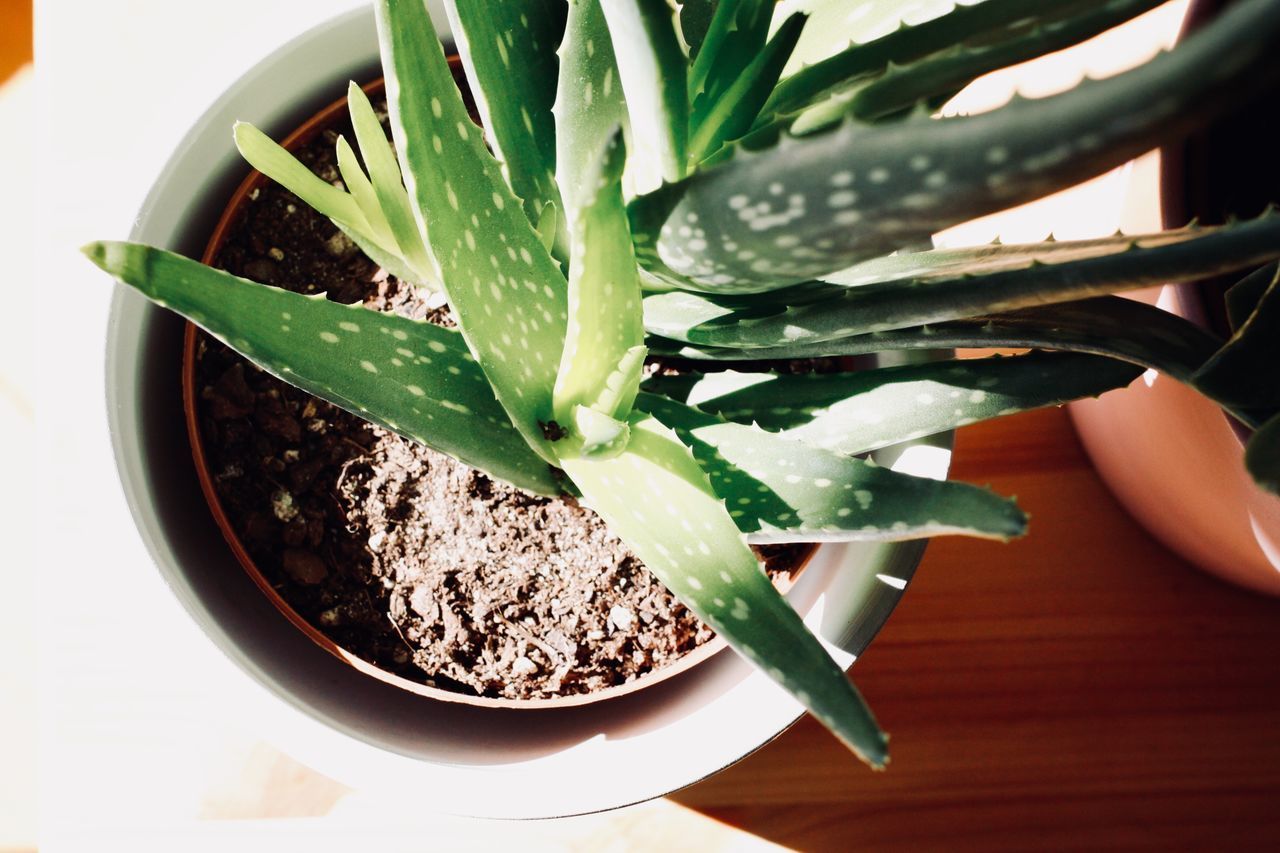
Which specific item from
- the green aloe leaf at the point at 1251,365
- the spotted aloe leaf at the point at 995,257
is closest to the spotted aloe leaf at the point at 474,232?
the spotted aloe leaf at the point at 995,257

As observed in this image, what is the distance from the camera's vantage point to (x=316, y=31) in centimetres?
41

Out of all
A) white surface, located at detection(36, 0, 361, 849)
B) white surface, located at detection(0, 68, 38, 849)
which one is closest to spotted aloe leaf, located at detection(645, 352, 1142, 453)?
white surface, located at detection(36, 0, 361, 849)

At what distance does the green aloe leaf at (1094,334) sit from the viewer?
301 mm

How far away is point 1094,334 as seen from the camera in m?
0.30

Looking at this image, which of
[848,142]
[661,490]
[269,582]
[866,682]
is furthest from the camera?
[866,682]

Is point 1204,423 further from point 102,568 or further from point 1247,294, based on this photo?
point 102,568

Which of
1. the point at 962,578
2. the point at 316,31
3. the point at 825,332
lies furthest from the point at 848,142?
A: the point at 962,578

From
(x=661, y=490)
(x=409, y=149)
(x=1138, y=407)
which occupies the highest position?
(x=409, y=149)

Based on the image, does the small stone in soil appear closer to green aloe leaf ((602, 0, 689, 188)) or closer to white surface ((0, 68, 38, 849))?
green aloe leaf ((602, 0, 689, 188))

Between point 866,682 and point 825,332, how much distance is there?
0.31 m

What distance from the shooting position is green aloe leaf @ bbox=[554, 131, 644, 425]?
0.25 meters

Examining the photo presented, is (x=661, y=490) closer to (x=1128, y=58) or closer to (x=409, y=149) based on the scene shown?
(x=409, y=149)

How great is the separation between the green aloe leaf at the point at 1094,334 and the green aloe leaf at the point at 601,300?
0.09m

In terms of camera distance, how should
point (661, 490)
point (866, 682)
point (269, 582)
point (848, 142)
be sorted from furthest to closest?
point (866, 682)
point (269, 582)
point (661, 490)
point (848, 142)
